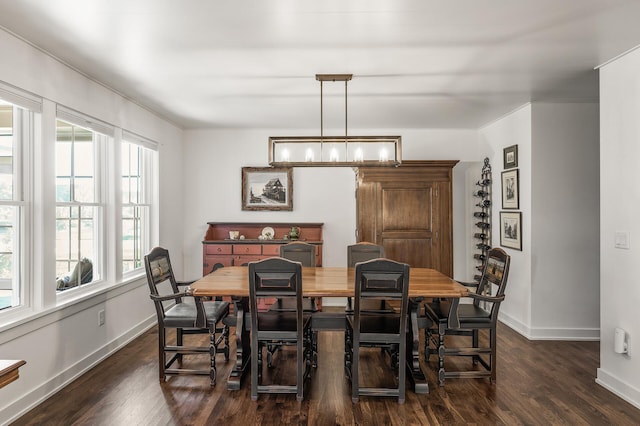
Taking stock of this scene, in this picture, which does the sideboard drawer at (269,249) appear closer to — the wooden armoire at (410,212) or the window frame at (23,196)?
the wooden armoire at (410,212)

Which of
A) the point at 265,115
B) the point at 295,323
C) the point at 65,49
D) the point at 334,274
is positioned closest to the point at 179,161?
the point at 265,115

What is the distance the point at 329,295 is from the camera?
2.92 metres

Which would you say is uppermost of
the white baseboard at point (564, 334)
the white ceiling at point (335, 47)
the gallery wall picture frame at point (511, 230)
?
the white ceiling at point (335, 47)

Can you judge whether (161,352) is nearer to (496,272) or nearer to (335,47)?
(335,47)

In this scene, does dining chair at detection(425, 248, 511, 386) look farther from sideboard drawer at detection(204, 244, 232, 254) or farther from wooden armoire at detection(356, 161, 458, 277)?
sideboard drawer at detection(204, 244, 232, 254)

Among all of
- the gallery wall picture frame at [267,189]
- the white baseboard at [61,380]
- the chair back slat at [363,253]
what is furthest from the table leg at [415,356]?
the gallery wall picture frame at [267,189]

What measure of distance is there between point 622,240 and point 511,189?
1.74 m

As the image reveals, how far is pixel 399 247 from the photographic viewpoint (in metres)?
5.09

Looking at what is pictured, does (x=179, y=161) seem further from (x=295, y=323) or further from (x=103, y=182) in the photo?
(x=295, y=323)

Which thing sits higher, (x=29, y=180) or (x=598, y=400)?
(x=29, y=180)

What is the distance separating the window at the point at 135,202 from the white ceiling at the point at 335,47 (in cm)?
74

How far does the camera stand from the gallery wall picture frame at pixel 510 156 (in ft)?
15.2

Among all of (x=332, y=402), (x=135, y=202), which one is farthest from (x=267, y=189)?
(x=332, y=402)

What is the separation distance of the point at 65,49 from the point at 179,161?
113 inches
